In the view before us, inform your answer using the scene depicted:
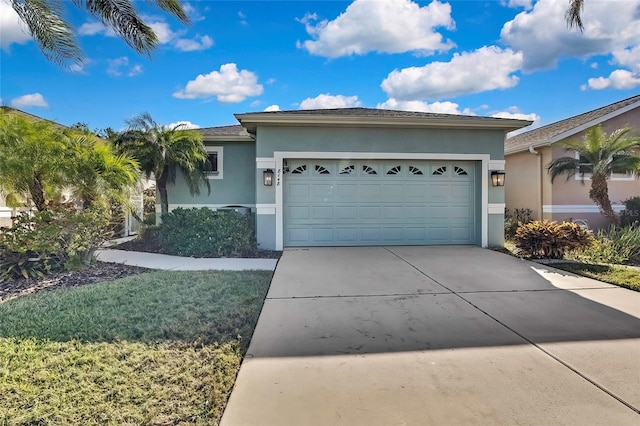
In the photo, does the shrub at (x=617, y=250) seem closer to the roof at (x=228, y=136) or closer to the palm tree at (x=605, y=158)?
the palm tree at (x=605, y=158)

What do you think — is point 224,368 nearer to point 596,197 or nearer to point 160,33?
point 160,33

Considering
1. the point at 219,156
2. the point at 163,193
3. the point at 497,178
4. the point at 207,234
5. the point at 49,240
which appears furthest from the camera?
the point at 219,156

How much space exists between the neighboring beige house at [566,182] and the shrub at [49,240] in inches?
510

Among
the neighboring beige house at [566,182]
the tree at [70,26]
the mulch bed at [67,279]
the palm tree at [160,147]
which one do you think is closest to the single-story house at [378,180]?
the palm tree at [160,147]

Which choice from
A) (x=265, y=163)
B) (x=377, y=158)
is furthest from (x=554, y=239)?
(x=265, y=163)

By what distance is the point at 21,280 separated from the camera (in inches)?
243

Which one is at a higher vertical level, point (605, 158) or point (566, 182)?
point (605, 158)

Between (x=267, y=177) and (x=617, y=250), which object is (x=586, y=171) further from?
(x=267, y=177)

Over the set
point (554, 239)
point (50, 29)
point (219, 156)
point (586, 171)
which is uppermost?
point (50, 29)

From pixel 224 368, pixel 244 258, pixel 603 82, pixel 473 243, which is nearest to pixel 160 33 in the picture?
pixel 244 258

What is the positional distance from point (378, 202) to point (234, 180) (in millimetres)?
4782

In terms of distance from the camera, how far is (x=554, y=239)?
26.1ft

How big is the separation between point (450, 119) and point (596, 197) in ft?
15.3

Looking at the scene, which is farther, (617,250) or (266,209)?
(266,209)
